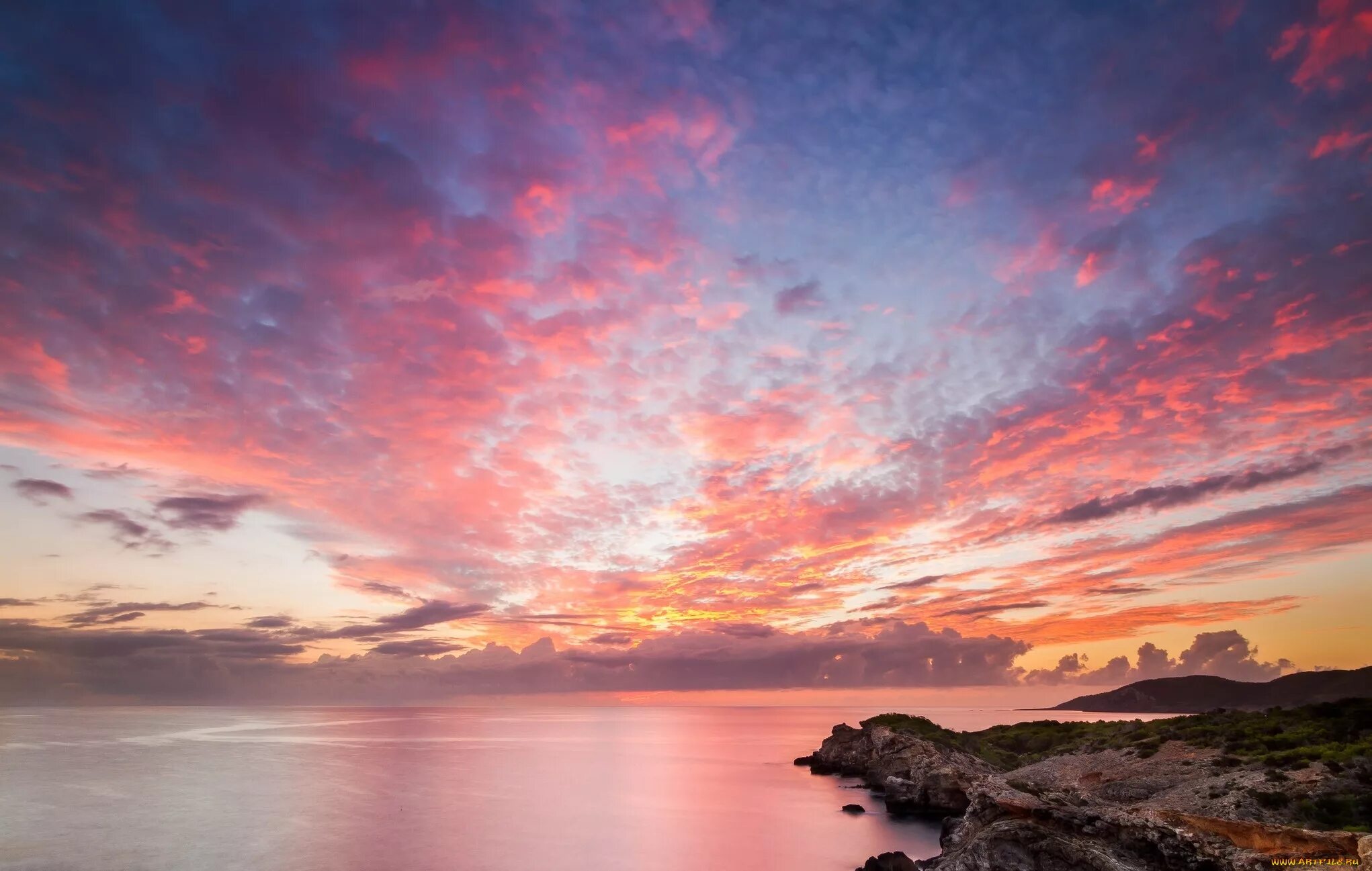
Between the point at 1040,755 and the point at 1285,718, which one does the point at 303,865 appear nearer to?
the point at 1040,755

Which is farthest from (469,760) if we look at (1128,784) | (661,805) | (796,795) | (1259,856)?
(1259,856)

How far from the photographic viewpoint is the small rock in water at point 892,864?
35.8 metres

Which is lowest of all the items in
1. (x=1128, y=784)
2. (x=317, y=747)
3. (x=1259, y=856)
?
(x=317, y=747)

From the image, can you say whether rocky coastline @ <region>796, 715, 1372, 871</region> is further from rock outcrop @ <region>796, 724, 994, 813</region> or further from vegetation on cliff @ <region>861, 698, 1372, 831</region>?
vegetation on cliff @ <region>861, 698, 1372, 831</region>

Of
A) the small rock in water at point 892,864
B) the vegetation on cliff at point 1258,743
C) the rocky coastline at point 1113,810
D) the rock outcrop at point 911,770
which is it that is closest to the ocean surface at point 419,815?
the rock outcrop at point 911,770

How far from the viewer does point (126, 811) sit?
62438 millimetres

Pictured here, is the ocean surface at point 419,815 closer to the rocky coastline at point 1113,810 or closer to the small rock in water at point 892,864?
the rocky coastline at point 1113,810

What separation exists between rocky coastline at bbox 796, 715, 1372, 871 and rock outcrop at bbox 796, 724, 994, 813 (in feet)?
0.49

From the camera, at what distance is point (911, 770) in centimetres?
7106

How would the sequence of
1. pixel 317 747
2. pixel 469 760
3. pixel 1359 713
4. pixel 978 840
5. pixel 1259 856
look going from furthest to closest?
1. pixel 317 747
2. pixel 469 760
3. pixel 1359 713
4. pixel 978 840
5. pixel 1259 856

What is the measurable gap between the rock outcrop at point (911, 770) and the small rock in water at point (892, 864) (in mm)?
17894

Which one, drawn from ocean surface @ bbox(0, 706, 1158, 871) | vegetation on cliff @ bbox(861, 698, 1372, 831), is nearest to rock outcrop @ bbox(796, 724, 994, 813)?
vegetation on cliff @ bbox(861, 698, 1372, 831)

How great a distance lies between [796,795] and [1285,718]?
168ft

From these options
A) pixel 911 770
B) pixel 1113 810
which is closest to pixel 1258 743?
pixel 911 770
